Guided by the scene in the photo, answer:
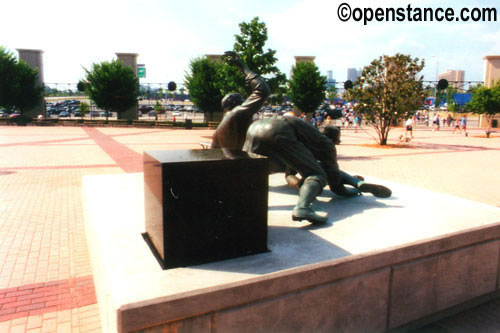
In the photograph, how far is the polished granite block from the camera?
113 inches

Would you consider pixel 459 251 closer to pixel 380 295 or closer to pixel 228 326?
pixel 380 295

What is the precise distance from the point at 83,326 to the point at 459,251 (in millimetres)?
3648

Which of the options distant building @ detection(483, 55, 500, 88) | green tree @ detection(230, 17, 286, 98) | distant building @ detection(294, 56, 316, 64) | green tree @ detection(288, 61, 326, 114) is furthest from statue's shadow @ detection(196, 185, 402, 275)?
distant building @ detection(483, 55, 500, 88)

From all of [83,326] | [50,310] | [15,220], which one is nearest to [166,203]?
[83,326]

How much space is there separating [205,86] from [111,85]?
7921 mm

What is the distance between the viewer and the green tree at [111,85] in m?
32.3

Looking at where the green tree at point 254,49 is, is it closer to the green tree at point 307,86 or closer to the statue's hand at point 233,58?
the statue's hand at point 233,58

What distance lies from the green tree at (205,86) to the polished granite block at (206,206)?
3025 cm

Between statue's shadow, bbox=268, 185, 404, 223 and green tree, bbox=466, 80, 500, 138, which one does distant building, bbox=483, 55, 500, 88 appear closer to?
green tree, bbox=466, 80, 500, 138

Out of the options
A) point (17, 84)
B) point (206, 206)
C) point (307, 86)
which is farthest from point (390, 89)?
point (17, 84)

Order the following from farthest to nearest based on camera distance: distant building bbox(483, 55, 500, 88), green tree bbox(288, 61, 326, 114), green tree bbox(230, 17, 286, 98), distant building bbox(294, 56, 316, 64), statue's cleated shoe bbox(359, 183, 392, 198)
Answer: distant building bbox(294, 56, 316, 64), distant building bbox(483, 55, 500, 88), green tree bbox(288, 61, 326, 114), green tree bbox(230, 17, 286, 98), statue's cleated shoe bbox(359, 183, 392, 198)

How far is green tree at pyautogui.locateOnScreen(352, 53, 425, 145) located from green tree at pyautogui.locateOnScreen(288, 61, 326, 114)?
14.1 metres

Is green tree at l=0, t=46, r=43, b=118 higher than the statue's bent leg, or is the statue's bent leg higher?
green tree at l=0, t=46, r=43, b=118

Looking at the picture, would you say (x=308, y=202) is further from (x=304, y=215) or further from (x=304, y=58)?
(x=304, y=58)
